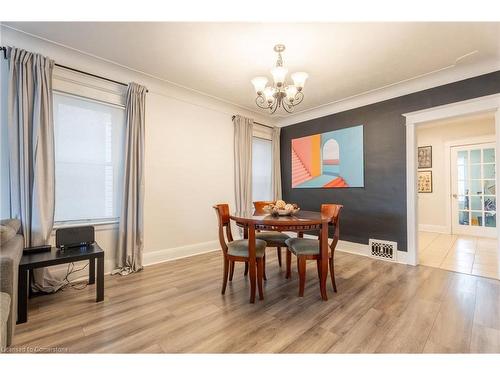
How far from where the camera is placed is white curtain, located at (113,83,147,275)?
9.12ft

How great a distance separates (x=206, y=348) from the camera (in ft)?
4.73

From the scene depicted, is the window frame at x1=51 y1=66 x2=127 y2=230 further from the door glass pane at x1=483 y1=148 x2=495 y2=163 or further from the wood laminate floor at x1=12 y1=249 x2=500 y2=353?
the door glass pane at x1=483 y1=148 x2=495 y2=163

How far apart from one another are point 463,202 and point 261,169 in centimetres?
466

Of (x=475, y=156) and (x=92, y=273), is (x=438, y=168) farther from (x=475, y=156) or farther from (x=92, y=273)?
(x=92, y=273)

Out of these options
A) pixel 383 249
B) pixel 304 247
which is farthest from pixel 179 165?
pixel 383 249

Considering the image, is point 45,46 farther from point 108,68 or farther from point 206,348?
point 206,348

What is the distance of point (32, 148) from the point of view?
87.4 inches

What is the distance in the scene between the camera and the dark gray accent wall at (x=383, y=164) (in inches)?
118

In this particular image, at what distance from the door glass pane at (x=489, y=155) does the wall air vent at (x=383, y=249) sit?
11.6 ft

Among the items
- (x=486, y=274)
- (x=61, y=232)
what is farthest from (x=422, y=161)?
(x=61, y=232)

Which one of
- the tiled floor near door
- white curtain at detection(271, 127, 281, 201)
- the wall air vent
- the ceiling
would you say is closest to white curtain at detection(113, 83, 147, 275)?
the ceiling

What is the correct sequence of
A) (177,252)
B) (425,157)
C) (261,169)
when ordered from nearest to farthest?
1. (177,252)
2. (261,169)
3. (425,157)

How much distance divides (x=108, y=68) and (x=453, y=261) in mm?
5288

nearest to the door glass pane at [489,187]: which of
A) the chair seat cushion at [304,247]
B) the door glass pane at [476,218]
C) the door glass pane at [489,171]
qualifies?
the door glass pane at [489,171]
